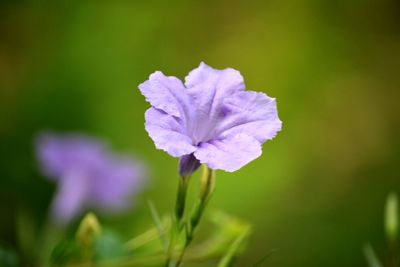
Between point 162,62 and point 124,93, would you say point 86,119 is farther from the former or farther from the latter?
point 162,62

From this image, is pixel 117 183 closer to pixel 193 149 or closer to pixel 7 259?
pixel 7 259

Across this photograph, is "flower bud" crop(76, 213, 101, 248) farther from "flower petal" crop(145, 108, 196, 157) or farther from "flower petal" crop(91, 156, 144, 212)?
"flower petal" crop(91, 156, 144, 212)

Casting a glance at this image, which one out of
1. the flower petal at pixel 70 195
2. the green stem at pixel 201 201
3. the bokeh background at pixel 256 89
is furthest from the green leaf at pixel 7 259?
the bokeh background at pixel 256 89

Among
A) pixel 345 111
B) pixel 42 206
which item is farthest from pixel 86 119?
pixel 345 111

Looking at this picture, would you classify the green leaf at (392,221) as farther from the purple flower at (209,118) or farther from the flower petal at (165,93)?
the flower petal at (165,93)

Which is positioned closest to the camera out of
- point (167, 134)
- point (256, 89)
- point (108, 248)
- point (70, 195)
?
point (167, 134)

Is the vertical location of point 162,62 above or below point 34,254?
below

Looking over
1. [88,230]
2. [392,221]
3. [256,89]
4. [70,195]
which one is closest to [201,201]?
[88,230]

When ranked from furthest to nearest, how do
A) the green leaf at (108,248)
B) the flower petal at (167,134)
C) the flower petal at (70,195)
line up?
1. the flower petal at (70,195)
2. the green leaf at (108,248)
3. the flower petal at (167,134)
